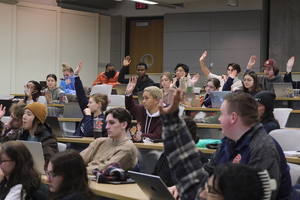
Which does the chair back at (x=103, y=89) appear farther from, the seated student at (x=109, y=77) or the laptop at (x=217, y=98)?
the seated student at (x=109, y=77)

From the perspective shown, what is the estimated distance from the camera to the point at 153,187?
101 inches

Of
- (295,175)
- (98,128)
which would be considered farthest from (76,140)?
(295,175)

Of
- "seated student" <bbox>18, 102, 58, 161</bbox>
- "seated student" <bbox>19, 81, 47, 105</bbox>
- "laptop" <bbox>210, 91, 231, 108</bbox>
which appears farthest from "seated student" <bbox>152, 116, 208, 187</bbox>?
"seated student" <bbox>19, 81, 47, 105</bbox>

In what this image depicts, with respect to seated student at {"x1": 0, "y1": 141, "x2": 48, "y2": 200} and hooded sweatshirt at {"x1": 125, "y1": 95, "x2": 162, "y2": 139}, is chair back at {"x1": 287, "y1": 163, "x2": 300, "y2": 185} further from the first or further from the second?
hooded sweatshirt at {"x1": 125, "y1": 95, "x2": 162, "y2": 139}

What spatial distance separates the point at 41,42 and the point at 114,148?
9.04 metres

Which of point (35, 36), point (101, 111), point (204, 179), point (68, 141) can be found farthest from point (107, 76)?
point (204, 179)

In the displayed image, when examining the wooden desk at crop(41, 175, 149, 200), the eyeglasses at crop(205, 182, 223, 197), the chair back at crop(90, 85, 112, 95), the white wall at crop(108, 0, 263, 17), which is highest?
the white wall at crop(108, 0, 263, 17)

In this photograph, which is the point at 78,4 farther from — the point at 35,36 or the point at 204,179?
the point at 204,179

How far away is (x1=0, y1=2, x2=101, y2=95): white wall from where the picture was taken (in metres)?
11.5

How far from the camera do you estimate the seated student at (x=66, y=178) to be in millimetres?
2461

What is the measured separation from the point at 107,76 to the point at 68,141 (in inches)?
240

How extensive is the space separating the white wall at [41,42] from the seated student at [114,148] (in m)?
8.17

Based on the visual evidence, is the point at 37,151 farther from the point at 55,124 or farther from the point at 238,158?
the point at 238,158

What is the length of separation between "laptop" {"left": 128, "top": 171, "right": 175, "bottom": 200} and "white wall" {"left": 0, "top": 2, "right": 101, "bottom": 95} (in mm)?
9346
